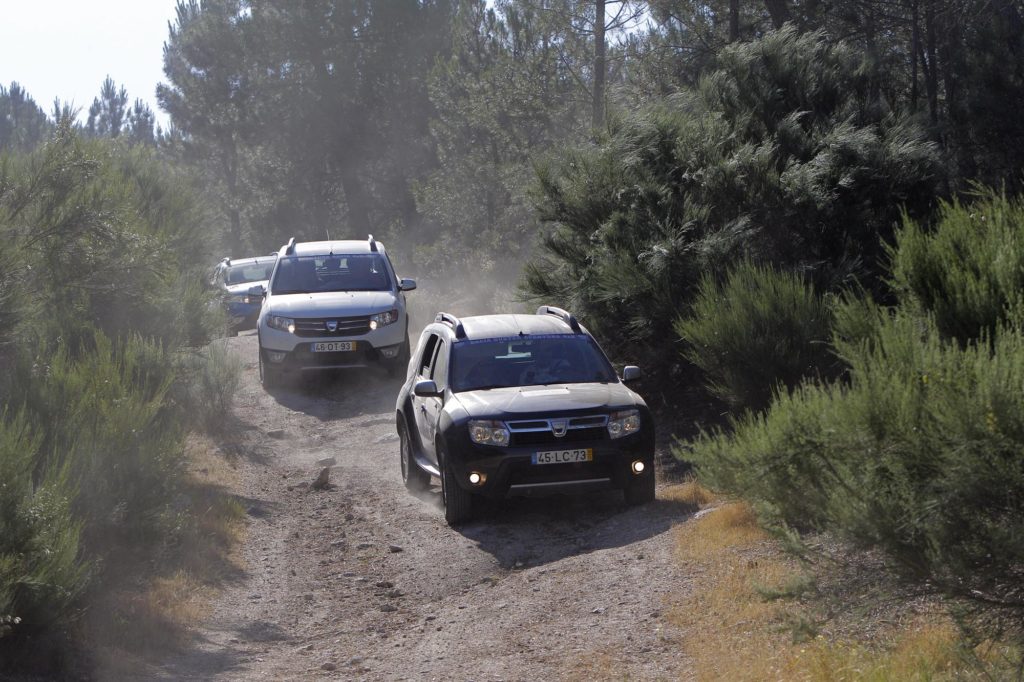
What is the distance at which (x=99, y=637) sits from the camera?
23.9 ft

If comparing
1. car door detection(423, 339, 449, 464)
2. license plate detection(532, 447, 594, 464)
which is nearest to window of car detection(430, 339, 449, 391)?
car door detection(423, 339, 449, 464)

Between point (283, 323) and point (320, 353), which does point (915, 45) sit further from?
point (283, 323)

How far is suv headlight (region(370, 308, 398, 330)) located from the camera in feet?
56.6

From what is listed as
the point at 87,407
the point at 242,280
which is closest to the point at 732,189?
the point at 87,407

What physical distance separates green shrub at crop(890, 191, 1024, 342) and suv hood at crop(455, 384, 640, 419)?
121 inches

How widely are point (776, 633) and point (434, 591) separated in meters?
3.18

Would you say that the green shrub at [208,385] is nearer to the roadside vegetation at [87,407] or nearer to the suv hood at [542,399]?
the roadside vegetation at [87,407]

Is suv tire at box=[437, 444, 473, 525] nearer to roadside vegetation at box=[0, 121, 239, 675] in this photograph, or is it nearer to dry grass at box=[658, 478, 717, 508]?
dry grass at box=[658, 478, 717, 508]

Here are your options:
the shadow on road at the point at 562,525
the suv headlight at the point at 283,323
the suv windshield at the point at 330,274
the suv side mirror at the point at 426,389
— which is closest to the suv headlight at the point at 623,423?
the shadow on road at the point at 562,525

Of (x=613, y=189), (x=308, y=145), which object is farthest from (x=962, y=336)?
(x=308, y=145)

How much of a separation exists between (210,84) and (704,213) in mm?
42510

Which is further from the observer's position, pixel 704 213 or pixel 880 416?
pixel 704 213

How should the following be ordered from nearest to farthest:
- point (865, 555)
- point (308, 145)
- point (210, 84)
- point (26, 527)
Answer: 1. point (865, 555)
2. point (26, 527)
3. point (308, 145)
4. point (210, 84)

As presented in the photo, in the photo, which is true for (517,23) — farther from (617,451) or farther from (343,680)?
(343,680)
